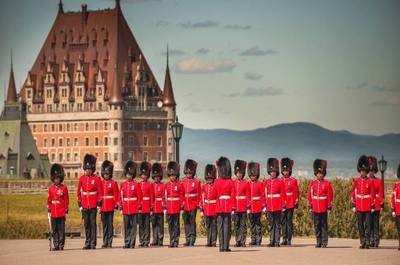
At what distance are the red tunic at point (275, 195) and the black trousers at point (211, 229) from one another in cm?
134

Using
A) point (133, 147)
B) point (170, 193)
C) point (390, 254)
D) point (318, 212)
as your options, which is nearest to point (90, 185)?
point (170, 193)

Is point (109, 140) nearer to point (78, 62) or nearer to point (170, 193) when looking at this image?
point (78, 62)

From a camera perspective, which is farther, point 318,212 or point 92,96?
point 92,96

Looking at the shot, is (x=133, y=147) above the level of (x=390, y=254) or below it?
above

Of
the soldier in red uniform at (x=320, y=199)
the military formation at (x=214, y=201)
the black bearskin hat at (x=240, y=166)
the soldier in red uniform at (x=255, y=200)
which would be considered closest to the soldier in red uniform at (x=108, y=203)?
the military formation at (x=214, y=201)

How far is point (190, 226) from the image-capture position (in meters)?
29.8

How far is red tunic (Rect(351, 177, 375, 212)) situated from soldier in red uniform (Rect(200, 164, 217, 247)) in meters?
3.11

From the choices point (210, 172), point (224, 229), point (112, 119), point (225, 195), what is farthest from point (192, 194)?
point (112, 119)

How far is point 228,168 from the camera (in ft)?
92.7

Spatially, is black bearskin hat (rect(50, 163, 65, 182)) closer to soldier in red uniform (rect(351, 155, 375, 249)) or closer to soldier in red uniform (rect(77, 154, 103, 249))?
soldier in red uniform (rect(77, 154, 103, 249))

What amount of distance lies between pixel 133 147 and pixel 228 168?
166 meters

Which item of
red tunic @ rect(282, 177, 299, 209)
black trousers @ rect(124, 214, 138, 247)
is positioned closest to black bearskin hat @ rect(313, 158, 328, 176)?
red tunic @ rect(282, 177, 299, 209)

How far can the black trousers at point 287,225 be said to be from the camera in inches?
1152

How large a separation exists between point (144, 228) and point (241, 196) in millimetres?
2490
